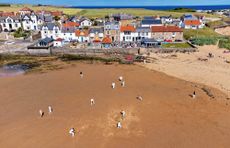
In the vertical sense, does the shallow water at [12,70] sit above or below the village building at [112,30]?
below

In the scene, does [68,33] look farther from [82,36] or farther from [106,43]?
[106,43]

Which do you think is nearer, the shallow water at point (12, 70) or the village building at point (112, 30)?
the shallow water at point (12, 70)

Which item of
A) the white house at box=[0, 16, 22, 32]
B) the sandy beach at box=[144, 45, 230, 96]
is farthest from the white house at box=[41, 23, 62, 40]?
the sandy beach at box=[144, 45, 230, 96]

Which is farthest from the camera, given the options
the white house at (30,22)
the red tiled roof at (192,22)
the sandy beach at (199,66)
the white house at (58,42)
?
the red tiled roof at (192,22)

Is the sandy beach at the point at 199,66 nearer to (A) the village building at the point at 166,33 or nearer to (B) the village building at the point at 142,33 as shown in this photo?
(A) the village building at the point at 166,33

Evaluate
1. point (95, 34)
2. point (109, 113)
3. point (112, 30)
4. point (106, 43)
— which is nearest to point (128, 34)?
point (112, 30)

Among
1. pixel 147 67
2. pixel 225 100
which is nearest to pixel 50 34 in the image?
pixel 147 67

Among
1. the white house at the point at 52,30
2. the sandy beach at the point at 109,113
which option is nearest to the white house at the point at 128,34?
the white house at the point at 52,30
